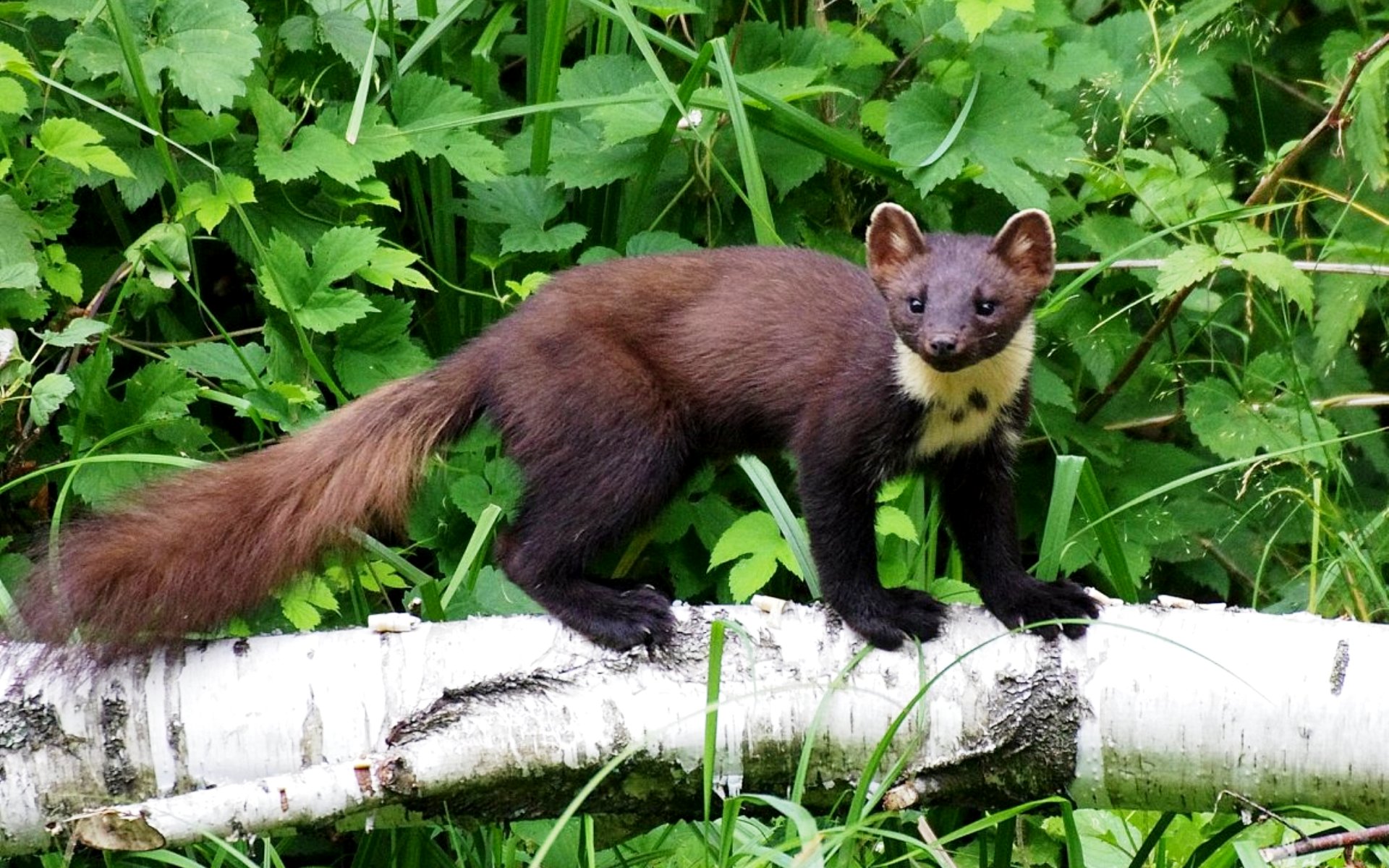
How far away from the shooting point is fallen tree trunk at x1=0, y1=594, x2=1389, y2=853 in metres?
3.00

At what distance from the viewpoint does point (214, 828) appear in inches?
111

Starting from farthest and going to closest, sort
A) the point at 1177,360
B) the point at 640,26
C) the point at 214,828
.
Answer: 1. the point at 1177,360
2. the point at 640,26
3. the point at 214,828

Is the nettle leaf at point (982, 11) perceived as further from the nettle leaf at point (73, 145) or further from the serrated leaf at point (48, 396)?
the serrated leaf at point (48, 396)

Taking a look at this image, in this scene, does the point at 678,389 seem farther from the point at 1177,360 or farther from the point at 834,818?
the point at 1177,360

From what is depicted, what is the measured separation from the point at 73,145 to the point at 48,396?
62 cm

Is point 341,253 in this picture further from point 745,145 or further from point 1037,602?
point 1037,602

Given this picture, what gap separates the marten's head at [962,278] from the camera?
3635 millimetres

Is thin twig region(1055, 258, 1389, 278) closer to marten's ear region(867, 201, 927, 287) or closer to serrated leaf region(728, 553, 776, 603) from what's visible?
marten's ear region(867, 201, 927, 287)

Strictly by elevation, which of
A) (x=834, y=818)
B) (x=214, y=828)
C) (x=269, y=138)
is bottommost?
(x=834, y=818)

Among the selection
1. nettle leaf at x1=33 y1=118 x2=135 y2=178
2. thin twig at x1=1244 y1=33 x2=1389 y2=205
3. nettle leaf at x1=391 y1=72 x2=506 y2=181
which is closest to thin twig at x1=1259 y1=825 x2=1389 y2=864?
thin twig at x1=1244 y1=33 x2=1389 y2=205

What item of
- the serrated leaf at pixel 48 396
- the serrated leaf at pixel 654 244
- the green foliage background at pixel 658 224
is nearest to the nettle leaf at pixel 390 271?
the green foliage background at pixel 658 224

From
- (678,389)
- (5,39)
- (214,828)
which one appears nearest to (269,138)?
(5,39)

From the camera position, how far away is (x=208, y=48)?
414cm

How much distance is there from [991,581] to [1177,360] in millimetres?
1441
